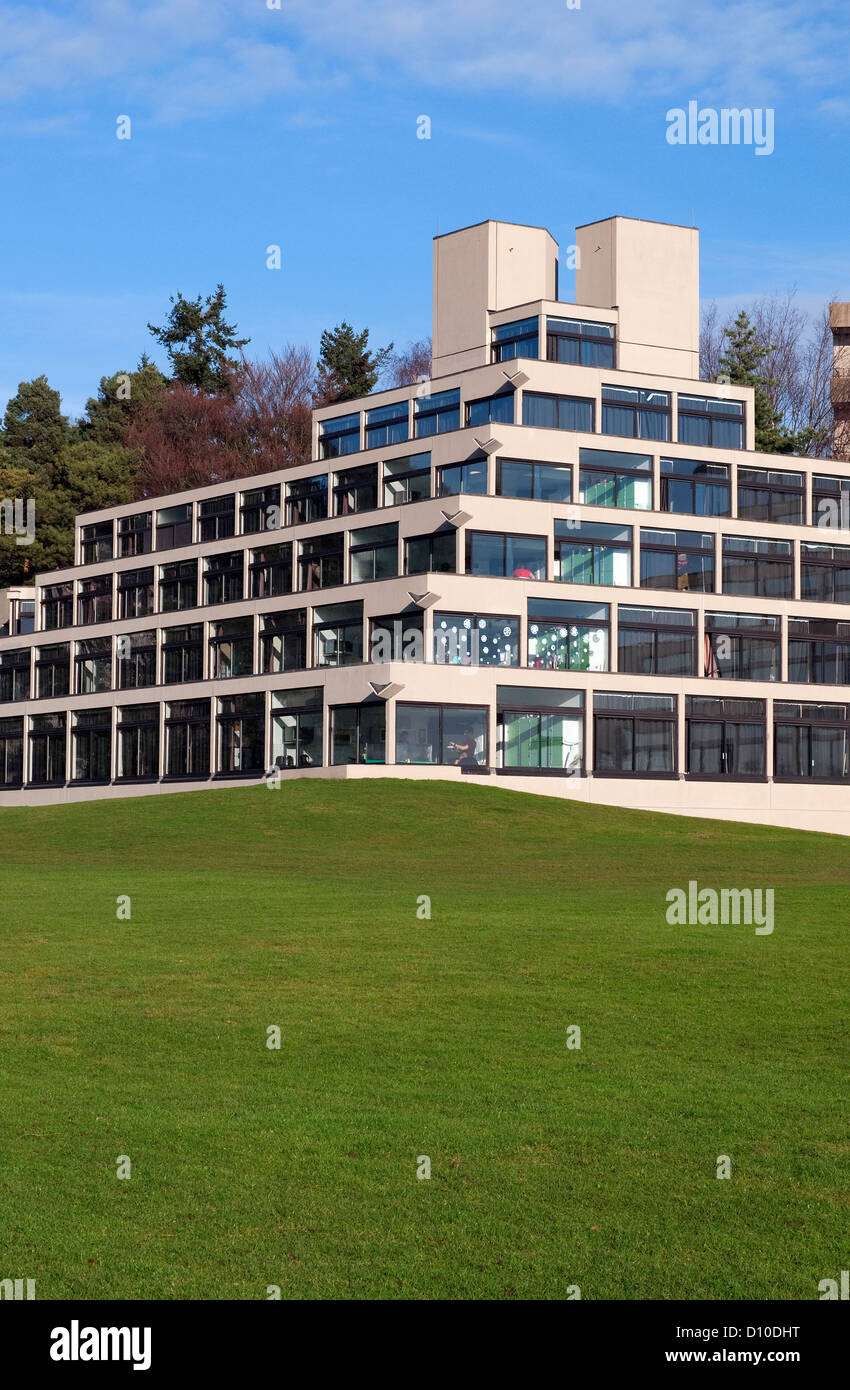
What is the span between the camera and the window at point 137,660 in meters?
91.3

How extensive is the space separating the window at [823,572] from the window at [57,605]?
46.7 meters

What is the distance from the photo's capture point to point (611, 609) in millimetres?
77000

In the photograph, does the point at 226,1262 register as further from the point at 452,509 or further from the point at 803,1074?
the point at 452,509

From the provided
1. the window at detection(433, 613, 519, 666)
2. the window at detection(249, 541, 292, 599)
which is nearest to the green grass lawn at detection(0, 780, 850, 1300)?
the window at detection(433, 613, 519, 666)

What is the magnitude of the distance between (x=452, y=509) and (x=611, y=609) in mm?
9481

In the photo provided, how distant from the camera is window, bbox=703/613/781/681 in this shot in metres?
79.5

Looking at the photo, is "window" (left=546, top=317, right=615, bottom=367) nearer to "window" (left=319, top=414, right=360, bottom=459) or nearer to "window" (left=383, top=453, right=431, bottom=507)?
"window" (left=383, top=453, right=431, bottom=507)

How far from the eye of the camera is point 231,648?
85.9 meters

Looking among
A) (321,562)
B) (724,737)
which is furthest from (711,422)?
(321,562)

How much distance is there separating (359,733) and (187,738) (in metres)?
16.8

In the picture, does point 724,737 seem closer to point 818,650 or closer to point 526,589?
point 818,650

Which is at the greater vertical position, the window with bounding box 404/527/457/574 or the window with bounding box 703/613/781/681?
the window with bounding box 404/527/457/574

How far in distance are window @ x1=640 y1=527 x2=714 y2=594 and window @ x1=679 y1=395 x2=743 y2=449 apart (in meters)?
6.39
